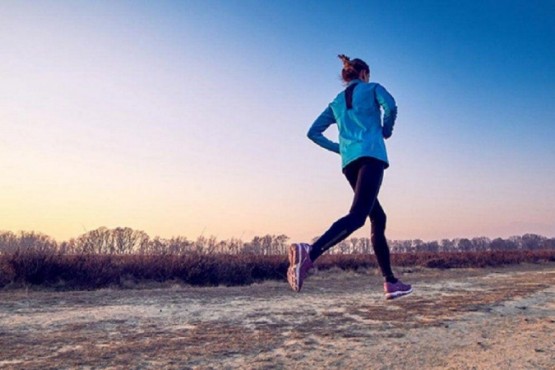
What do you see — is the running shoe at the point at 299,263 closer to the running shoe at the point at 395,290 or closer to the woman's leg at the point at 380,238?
the woman's leg at the point at 380,238

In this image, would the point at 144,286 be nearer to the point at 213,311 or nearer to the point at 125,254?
the point at 125,254

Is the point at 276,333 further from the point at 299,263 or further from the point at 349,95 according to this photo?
the point at 349,95

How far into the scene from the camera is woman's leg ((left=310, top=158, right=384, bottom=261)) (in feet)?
9.05

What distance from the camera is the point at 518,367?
12.6 ft

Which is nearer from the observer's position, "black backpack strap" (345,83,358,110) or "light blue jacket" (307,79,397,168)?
"light blue jacket" (307,79,397,168)

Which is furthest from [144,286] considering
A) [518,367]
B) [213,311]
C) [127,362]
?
[518,367]

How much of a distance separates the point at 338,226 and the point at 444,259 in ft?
92.4

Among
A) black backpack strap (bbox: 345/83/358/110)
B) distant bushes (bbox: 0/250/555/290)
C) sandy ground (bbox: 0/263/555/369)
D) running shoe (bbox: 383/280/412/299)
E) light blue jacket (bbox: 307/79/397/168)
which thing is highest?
black backpack strap (bbox: 345/83/358/110)

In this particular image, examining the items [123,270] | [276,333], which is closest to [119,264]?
[123,270]

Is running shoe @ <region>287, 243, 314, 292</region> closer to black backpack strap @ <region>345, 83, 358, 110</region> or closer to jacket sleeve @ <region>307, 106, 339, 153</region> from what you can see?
jacket sleeve @ <region>307, 106, 339, 153</region>

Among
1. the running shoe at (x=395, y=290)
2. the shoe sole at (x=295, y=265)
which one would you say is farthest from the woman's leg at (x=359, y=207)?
the running shoe at (x=395, y=290)

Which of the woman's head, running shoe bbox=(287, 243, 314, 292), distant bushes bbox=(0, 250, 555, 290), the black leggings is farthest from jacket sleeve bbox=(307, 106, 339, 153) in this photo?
distant bushes bbox=(0, 250, 555, 290)

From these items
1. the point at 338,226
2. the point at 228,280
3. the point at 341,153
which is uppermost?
the point at 341,153

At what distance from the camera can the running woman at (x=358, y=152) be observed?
2787 mm
